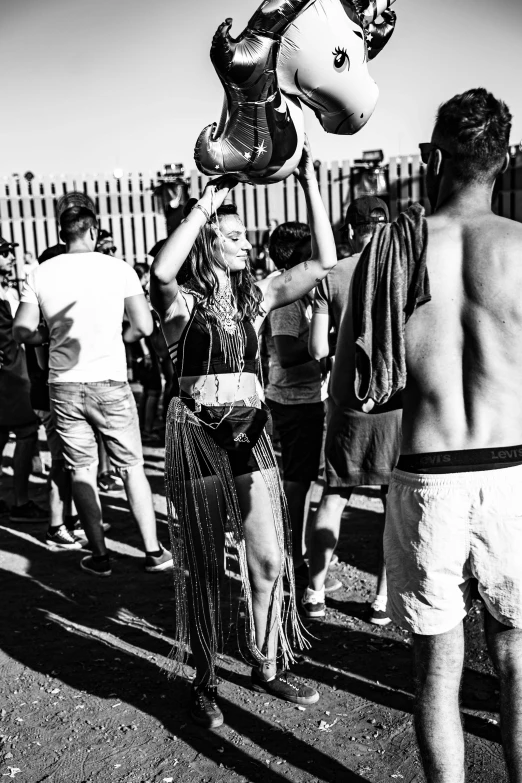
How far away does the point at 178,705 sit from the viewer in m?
3.16

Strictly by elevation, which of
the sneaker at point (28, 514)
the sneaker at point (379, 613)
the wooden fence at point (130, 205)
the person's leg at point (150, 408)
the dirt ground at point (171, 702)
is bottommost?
the dirt ground at point (171, 702)

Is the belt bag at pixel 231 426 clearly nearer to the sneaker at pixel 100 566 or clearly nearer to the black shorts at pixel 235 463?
the black shorts at pixel 235 463

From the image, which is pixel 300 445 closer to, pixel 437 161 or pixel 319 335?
pixel 319 335

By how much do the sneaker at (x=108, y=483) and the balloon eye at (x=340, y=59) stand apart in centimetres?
463

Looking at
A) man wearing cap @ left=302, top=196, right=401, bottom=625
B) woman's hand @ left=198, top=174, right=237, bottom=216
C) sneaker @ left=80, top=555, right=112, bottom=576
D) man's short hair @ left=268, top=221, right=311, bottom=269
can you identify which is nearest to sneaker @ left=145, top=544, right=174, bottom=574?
sneaker @ left=80, top=555, right=112, bottom=576

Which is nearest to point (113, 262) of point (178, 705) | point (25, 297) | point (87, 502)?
point (25, 297)

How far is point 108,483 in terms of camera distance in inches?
261

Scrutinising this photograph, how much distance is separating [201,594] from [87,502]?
5.85ft

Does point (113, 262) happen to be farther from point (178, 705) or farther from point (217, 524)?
point (178, 705)

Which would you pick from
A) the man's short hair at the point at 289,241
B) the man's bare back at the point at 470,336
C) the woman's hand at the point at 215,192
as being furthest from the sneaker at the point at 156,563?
the man's bare back at the point at 470,336

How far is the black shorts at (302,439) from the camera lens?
4227mm

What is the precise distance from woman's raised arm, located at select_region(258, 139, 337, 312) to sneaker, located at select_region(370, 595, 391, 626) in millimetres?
1646

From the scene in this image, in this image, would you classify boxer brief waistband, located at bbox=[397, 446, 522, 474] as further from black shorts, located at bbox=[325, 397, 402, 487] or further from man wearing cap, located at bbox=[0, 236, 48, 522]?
man wearing cap, located at bbox=[0, 236, 48, 522]

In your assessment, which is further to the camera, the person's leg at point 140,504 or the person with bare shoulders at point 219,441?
the person's leg at point 140,504
